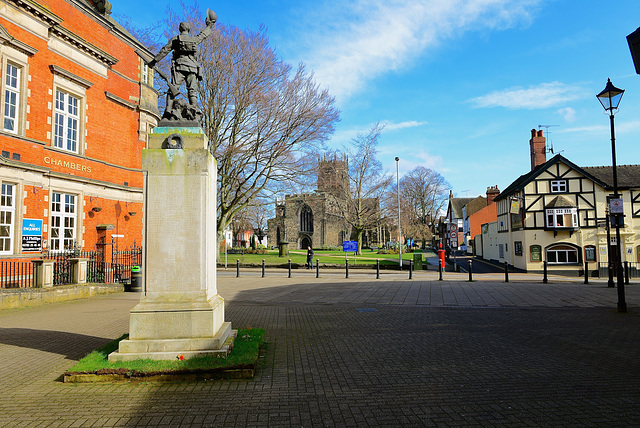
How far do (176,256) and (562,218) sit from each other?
31.1 m

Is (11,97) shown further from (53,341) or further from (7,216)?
(53,341)

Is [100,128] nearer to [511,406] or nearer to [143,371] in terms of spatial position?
[143,371]

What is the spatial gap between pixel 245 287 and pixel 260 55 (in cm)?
1465

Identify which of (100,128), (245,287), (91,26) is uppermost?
(91,26)

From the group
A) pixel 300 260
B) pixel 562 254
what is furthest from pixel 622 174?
pixel 300 260

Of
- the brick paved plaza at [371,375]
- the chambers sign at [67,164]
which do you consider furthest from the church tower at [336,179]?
the brick paved plaza at [371,375]

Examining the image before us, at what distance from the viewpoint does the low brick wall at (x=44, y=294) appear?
11.2m

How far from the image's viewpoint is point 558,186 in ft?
99.8

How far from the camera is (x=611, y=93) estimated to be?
11.3 meters

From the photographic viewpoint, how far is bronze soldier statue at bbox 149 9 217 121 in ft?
20.2

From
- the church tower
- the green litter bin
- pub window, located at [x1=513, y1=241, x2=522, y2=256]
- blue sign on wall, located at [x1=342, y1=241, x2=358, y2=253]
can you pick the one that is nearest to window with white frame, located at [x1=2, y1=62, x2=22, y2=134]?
the green litter bin

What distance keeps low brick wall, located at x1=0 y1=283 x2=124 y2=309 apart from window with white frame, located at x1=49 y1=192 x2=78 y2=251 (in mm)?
3065

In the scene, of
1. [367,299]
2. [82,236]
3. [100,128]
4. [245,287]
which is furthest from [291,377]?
[100,128]

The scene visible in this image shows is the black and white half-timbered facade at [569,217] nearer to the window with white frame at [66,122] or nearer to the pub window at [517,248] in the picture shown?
the pub window at [517,248]
